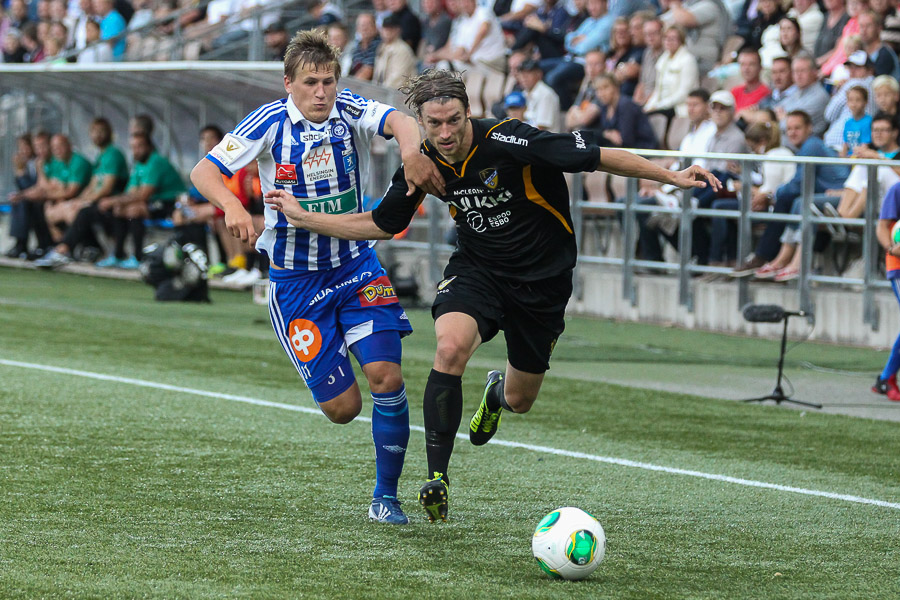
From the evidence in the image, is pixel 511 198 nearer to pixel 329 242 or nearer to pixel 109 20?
pixel 329 242

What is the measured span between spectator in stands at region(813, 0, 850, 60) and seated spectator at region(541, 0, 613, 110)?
2.88m

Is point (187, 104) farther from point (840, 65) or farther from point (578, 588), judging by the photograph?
point (578, 588)

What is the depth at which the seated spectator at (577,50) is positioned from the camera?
16.3 m

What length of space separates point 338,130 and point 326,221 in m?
0.43

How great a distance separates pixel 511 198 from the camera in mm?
5926

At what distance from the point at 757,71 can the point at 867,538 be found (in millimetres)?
9326

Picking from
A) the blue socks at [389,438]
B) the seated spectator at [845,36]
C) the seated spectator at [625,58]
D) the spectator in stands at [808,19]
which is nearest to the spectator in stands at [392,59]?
the seated spectator at [625,58]

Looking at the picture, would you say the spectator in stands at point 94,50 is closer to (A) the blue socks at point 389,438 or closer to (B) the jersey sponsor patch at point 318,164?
(B) the jersey sponsor patch at point 318,164

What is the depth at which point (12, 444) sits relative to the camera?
728 cm

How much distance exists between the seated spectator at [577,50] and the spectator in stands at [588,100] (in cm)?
22

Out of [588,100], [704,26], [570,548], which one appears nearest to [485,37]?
[588,100]

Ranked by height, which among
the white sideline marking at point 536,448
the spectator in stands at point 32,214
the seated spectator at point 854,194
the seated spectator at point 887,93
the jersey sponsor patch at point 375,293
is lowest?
the spectator in stands at point 32,214

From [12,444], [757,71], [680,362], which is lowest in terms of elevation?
[680,362]

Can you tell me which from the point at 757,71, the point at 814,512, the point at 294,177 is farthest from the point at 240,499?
the point at 757,71
